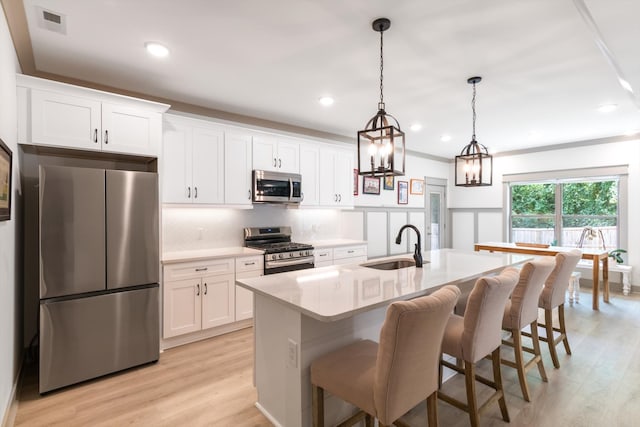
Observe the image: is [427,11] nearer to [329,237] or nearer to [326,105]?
[326,105]

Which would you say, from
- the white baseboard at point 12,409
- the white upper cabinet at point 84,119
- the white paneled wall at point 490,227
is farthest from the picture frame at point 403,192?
the white baseboard at point 12,409

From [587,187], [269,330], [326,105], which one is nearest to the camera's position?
[269,330]

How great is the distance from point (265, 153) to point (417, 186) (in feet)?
12.2

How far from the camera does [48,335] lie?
8.01 ft

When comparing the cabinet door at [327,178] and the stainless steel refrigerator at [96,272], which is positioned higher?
the cabinet door at [327,178]

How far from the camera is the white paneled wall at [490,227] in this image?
22.0 feet

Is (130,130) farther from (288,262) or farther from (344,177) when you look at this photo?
(344,177)

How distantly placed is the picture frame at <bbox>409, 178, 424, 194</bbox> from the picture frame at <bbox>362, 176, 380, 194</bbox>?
Result: 103 cm

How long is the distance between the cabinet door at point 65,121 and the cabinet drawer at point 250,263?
1.73 metres

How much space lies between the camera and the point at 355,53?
2.61 meters

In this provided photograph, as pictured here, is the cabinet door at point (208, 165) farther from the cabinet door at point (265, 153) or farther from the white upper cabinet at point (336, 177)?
the white upper cabinet at point (336, 177)

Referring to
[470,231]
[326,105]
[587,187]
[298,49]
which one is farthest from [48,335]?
[587,187]

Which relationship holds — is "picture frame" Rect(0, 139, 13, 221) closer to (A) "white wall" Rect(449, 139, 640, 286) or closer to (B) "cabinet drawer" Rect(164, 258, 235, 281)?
(B) "cabinet drawer" Rect(164, 258, 235, 281)

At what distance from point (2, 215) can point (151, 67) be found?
5.33ft
